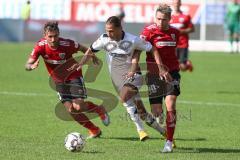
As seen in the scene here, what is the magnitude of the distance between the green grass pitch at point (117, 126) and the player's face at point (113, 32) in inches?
59.3

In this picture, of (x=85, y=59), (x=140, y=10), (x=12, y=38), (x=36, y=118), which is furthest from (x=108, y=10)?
(x=85, y=59)

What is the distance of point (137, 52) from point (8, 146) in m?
Answer: 2.19

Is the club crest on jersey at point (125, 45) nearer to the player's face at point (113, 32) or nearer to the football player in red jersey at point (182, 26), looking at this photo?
the player's face at point (113, 32)

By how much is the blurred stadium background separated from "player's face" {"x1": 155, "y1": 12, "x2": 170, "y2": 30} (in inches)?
994

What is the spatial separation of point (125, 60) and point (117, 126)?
7.25 ft

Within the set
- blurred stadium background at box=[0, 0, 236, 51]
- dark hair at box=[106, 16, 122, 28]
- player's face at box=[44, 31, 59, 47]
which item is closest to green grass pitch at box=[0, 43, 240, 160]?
player's face at box=[44, 31, 59, 47]

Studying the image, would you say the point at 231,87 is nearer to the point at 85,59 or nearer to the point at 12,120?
the point at 12,120

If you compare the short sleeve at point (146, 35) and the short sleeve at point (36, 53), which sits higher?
the short sleeve at point (146, 35)

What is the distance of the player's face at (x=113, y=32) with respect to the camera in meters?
10.3

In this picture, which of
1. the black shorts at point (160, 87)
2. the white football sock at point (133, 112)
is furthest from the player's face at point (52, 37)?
the black shorts at point (160, 87)

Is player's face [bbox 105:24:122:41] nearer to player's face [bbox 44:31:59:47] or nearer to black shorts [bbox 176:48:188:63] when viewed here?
player's face [bbox 44:31:59:47]

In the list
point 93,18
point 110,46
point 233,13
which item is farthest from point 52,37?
point 93,18

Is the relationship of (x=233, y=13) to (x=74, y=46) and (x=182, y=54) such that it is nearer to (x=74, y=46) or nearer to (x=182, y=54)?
(x=182, y=54)

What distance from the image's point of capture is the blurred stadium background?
119ft
